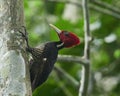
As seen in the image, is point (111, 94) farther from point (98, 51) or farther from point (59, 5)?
point (59, 5)

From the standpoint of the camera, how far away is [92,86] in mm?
6066

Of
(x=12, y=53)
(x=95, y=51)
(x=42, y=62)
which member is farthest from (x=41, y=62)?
(x=95, y=51)

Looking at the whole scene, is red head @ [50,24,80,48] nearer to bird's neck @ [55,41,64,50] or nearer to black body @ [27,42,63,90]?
bird's neck @ [55,41,64,50]

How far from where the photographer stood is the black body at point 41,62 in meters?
4.54

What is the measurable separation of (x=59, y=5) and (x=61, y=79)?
1.51 meters

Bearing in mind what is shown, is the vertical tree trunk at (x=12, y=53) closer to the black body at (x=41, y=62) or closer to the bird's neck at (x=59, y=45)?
the black body at (x=41, y=62)

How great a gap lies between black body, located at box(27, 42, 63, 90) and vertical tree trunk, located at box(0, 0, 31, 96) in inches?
25.8

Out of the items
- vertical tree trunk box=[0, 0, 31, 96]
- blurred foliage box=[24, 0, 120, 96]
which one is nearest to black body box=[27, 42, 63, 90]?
vertical tree trunk box=[0, 0, 31, 96]

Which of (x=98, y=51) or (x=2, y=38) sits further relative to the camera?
(x=98, y=51)

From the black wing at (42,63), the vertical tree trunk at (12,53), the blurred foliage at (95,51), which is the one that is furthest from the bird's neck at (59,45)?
the blurred foliage at (95,51)

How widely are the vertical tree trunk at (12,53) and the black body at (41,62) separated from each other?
0.66 metres

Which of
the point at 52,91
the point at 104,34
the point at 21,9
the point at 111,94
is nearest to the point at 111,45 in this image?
the point at 104,34

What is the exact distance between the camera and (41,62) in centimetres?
464

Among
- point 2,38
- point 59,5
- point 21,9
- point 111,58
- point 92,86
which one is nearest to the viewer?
point 2,38
